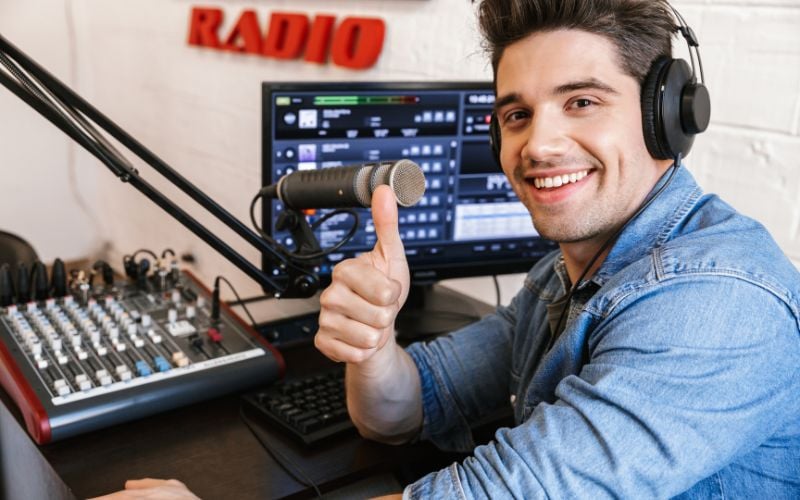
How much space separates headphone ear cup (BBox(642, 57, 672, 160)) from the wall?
0.36 m

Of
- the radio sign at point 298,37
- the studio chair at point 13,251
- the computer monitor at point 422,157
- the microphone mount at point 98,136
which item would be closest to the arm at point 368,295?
the microphone mount at point 98,136

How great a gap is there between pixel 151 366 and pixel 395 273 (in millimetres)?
436

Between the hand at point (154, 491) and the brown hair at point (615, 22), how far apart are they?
69 cm

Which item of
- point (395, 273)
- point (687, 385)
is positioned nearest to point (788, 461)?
point (687, 385)

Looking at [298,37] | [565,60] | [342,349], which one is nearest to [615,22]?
[565,60]

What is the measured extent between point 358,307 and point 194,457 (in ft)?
1.10

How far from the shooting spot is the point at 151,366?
1.11 metres

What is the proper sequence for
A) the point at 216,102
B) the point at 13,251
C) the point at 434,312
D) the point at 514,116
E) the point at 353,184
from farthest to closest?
1. the point at 216,102
2. the point at 13,251
3. the point at 434,312
4. the point at 514,116
5. the point at 353,184

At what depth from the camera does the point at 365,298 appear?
0.86 meters

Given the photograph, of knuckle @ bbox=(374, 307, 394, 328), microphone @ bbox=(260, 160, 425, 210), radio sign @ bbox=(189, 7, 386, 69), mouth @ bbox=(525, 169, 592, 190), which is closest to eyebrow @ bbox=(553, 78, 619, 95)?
mouth @ bbox=(525, 169, 592, 190)

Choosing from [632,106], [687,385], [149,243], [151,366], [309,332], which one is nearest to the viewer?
[687,385]

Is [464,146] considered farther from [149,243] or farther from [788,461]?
[149,243]

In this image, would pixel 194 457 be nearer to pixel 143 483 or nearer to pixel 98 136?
pixel 143 483

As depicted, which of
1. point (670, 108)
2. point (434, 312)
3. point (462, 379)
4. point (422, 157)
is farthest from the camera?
point (434, 312)
